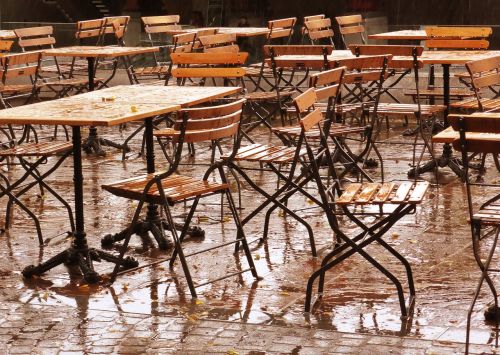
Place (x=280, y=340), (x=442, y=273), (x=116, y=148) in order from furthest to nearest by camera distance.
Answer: (x=116, y=148) → (x=442, y=273) → (x=280, y=340)

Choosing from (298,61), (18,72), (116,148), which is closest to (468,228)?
(298,61)

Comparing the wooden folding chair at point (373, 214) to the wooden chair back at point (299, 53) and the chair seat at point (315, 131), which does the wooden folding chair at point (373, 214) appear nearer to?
the chair seat at point (315, 131)

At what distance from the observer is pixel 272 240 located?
26.8ft

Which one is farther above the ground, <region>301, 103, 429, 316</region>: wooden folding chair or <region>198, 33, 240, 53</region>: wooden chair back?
<region>198, 33, 240, 53</region>: wooden chair back

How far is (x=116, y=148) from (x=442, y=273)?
5.84m

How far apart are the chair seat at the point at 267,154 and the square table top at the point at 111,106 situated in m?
0.42

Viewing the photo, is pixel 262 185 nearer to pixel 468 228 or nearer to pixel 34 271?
pixel 468 228

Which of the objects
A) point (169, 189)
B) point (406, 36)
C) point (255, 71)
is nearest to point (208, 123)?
point (169, 189)

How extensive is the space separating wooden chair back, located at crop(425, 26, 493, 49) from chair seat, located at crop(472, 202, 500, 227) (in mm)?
6143

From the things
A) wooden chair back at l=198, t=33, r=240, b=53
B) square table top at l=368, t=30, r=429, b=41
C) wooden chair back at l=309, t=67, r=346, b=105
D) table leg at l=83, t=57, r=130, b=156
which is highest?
wooden chair back at l=309, t=67, r=346, b=105

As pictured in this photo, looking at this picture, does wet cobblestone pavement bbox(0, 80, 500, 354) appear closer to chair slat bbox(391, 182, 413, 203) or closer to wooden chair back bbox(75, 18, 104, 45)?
chair slat bbox(391, 182, 413, 203)

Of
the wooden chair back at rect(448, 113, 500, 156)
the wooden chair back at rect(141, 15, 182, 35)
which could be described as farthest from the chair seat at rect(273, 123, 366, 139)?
the wooden chair back at rect(141, 15, 182, 35)

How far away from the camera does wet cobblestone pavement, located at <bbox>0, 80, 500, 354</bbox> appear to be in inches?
235

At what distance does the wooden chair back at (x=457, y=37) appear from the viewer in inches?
474
